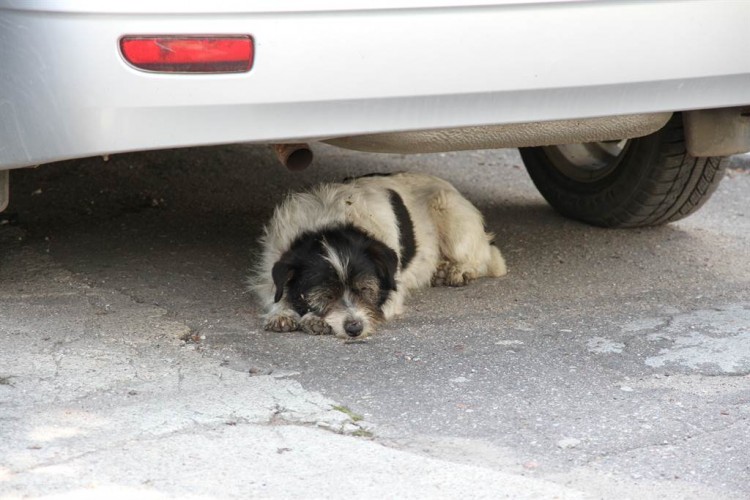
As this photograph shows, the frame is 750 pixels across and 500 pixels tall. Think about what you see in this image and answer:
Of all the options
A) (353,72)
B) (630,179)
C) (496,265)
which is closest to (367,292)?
(496,265)

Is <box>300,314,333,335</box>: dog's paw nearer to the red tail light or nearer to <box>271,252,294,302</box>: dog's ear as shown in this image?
<box>271,252,294,302</box>: dog's ear

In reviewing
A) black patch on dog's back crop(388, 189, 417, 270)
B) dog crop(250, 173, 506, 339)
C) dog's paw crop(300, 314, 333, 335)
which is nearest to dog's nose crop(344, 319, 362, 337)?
dog crop(250, 173, 506, 339)

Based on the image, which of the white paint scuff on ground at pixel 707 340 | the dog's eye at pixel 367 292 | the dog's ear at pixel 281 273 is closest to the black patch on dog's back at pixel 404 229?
the dog's eye at pixel 367 292

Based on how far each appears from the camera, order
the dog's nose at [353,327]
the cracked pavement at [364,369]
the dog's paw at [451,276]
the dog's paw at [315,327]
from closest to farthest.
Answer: the cracked pavement at [364,369] < the dog's nose at [353,327] < the dog's paw at [315,327] < the dog's paw at [451,276]

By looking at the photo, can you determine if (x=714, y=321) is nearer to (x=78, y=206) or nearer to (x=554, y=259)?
(x=554, y=259)

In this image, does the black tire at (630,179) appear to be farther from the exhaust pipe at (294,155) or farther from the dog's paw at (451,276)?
the exhaust pipe at (294,155)

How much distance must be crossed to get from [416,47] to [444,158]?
4.21 m

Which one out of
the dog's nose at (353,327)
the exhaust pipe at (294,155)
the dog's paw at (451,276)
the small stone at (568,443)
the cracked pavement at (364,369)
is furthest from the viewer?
the dog's paw at (451,276)

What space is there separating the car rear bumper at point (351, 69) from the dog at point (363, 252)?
3.74 ft

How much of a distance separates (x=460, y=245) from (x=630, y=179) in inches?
41.3

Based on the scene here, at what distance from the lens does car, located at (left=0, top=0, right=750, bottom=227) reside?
375 centimetres

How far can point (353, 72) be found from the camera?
400cm

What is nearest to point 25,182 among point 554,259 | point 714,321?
point 554,259

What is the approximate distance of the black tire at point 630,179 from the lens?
Result: 593 cm
